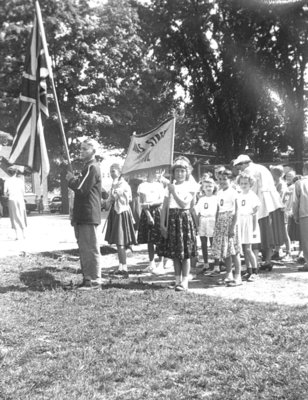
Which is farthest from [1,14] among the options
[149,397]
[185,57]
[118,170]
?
[149,397]

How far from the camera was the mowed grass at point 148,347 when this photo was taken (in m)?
3.71

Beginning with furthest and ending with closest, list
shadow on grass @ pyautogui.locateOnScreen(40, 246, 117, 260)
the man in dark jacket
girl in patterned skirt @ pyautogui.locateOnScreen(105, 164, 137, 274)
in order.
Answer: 1. shadow on grass @ pyautogui.locateOnScreen(40, 246, 117, 260)
2. girl in patterned skirt @ pyautogui.locateOnScreen(105, 164, 137, 274)
3. the man in dark jacket

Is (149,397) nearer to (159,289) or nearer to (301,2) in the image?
(159,289)

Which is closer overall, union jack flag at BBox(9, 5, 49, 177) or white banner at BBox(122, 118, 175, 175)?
union jack flag at BBox(9, 5, 49, 177)

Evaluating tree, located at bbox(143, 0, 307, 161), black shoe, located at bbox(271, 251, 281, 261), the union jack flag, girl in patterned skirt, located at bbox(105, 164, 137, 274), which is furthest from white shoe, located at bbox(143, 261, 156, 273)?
tree, located at bbox(143, 0, 307, 161)

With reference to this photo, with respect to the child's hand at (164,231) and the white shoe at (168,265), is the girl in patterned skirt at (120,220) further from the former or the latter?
the child's hand at (164,231)

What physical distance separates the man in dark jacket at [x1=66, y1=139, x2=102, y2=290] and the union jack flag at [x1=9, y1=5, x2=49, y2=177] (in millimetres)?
594

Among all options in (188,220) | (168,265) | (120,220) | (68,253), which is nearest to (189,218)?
(188,220)

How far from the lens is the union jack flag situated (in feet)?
24.9

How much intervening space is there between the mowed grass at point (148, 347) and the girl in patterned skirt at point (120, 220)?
1855 mm

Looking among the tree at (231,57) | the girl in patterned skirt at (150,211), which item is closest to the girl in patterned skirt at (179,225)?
the girl in patterned skirt at (150,211)

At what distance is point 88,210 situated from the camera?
735 centimetres

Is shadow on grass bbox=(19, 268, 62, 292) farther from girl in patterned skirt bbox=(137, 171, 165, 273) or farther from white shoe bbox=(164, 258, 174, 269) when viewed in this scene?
white shoe bbox=(164, 258, 174, 269)

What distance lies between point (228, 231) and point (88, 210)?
200cm
